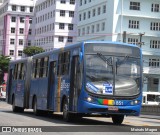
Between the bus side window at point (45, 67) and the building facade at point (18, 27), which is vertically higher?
the building facade at point (18, 27)

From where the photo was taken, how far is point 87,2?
95312 mm

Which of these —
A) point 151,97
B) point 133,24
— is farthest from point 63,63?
point 133,24

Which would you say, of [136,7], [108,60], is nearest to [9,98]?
[108,60]

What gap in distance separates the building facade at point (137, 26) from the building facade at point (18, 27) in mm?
44275

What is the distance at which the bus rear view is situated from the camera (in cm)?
2080

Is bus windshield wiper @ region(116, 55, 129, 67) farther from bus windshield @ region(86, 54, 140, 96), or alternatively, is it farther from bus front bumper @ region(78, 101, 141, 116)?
bus front bumper @ region(78, 101, 141, 116)

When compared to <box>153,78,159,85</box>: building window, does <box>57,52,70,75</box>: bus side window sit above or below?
above

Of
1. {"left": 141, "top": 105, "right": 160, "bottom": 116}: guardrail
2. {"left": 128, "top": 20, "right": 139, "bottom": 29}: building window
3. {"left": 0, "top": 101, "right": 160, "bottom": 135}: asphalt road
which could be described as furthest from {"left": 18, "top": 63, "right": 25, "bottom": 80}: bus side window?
{"left": 128, "top": 20, "right": 139, "bottom": 29}: building window

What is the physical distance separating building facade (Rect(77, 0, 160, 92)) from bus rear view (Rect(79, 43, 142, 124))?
6327 centimetres

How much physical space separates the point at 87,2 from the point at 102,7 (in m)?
6.85

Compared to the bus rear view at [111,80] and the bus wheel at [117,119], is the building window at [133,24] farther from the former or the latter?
the bus rear view at [111,80]

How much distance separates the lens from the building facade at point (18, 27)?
131 metres

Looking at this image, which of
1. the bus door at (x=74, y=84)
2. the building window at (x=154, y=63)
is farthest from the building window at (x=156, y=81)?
the bus door at (x=74, y=84)

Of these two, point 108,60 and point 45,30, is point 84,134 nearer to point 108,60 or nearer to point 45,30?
point 108,60
